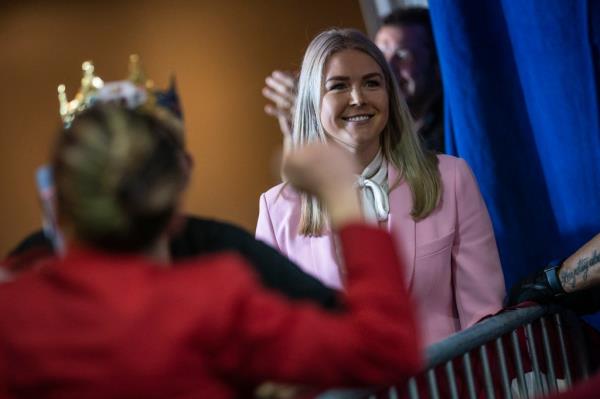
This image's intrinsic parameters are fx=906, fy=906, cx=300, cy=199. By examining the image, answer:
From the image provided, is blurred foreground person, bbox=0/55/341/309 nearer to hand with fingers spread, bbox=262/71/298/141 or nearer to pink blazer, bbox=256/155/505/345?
pink blazer, bbox=256/155/505/345

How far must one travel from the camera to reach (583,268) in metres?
1.61

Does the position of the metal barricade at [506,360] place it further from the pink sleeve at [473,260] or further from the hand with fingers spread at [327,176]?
the hand with fingers spread at [327,176]

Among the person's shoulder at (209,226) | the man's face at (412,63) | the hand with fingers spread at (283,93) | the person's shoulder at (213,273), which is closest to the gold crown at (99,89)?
the person's shoulder at (209,226)

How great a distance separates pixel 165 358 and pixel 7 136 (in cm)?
352

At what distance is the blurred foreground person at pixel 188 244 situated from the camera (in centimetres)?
95

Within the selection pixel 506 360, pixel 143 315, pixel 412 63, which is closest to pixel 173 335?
pixel 143 315

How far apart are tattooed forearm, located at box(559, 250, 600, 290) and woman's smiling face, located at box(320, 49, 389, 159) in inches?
17.0

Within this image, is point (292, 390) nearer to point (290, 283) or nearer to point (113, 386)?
point (290, 283)

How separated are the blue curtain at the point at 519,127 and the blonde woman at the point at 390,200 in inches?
13.5

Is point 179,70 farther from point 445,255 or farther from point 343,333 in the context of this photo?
point 343,333

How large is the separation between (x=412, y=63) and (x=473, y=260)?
35.8 inches

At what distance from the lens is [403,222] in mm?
1689

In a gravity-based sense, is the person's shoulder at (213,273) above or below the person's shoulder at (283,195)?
above

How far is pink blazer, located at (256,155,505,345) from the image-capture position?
1654mm
